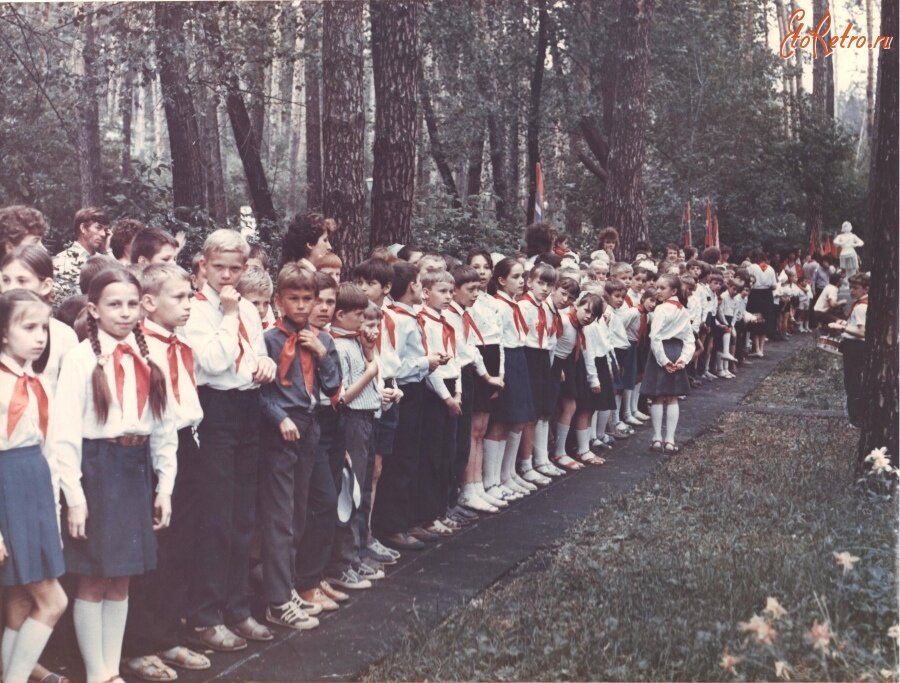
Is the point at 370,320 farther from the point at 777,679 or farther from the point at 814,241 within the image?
the point at 814,241

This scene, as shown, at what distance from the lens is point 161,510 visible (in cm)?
508

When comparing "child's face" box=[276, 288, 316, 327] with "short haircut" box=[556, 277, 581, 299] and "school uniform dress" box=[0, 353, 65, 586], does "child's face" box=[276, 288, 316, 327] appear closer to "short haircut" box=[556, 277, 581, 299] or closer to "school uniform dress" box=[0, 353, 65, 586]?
"school uniform dress" box=[0, 353, 65, 586]

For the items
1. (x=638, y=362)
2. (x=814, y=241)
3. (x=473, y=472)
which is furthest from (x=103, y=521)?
(x=814, y=241)

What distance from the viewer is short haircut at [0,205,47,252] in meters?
6.03

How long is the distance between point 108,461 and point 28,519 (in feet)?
1.49

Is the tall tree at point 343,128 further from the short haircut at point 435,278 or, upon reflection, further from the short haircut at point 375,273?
the short haircut at point 375,273

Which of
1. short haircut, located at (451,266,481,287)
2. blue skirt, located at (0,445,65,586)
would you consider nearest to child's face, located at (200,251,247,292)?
blue skirt, located at (0,445,65,586)

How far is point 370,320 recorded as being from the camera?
6.77 meters

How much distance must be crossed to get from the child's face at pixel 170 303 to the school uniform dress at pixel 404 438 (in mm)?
2411

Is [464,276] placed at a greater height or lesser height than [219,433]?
greater

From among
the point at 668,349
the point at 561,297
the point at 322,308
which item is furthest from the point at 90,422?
the point at 668,349

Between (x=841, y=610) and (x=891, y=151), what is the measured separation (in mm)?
3697

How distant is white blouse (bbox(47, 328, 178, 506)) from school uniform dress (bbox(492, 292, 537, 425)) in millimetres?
4246

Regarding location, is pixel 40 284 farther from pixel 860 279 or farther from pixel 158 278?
pixel 860 279
